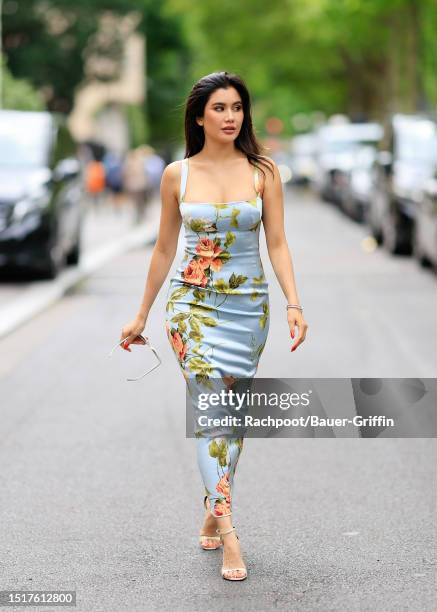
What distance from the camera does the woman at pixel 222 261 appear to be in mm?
5109

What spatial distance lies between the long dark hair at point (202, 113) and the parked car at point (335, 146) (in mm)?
32678

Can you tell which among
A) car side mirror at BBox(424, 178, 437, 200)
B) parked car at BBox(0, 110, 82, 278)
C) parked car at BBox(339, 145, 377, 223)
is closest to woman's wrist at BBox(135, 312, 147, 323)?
parked car at BBox(0, 110, 82, 278)

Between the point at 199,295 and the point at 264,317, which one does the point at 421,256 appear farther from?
the point at 199,295

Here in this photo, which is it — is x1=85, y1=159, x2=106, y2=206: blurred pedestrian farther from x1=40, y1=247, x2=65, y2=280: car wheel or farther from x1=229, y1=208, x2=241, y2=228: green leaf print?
x1=229, y1=208, x2=241, y2=228: green leaf print

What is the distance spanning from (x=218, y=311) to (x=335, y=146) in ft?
122

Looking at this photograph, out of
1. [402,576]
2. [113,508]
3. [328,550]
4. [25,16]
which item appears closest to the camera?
[402,576]

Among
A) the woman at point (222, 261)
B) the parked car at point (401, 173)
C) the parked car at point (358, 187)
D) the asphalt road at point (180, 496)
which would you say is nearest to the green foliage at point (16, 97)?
the parked car at point (358, 187)

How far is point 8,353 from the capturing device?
11.2m

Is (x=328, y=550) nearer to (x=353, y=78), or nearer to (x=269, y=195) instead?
(x=269, y=195)

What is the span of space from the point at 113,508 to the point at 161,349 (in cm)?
539

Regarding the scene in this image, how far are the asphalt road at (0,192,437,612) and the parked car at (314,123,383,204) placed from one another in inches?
1079

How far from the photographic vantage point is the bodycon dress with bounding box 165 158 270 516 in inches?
201

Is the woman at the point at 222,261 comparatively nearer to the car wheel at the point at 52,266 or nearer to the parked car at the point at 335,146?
the car wheel at the point at 52,266

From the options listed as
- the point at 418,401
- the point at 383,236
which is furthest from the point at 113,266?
the point at 418,401
